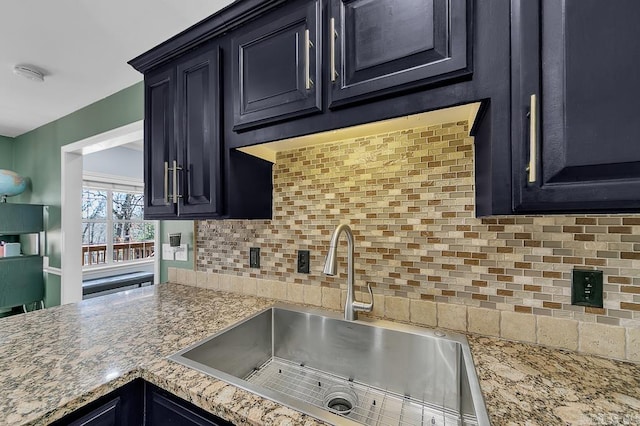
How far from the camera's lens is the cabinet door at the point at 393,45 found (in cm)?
73

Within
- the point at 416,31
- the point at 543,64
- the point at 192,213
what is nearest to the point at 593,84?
the point at 543,64

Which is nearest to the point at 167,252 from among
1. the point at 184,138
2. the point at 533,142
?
the point at 184,138

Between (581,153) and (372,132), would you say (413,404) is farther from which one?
(372,132)

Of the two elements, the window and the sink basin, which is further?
the window

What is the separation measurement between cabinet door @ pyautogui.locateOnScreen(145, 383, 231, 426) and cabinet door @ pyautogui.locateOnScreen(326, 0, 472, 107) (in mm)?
954

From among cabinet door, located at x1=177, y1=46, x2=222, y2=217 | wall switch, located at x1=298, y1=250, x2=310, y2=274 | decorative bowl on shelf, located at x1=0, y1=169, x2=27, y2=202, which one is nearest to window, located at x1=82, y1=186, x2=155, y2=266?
decorative bowl on shelf, located at x1=0, y1=169, x2=27, y2=202

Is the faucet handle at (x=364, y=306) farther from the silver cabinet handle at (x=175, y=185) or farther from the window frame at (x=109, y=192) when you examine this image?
the window frame at (x=109, y=192)

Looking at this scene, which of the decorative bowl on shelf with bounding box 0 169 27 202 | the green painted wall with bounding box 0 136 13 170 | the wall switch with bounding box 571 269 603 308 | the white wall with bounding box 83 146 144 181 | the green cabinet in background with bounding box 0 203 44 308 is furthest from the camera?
the white wall with bounding box 83 146 144 181

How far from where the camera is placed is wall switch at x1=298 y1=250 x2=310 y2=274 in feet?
4.55

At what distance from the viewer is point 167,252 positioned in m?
1.93

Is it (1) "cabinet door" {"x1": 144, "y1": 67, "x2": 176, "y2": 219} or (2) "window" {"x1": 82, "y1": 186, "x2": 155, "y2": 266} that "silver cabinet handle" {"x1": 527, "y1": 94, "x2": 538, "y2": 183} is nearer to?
(1) "cabinet door" {"x1": 144, "y1": 67, "x2": 176, "y2": 219}

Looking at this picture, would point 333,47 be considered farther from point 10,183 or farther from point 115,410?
point 10,183

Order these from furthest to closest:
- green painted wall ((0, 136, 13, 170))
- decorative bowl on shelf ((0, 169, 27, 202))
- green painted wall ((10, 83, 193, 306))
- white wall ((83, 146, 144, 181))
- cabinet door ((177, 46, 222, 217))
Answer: white wall ((83, 146, 144, 181)) < green painted wall ((0, 136, 13, 170)) < decorative bowl on shelf ((0, 169, 27, 202)) < green painted wall ((10, 83, 193, 306)) < cabinet door ((177, 46, 222, 217))

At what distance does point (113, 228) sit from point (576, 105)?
5.63 meters
